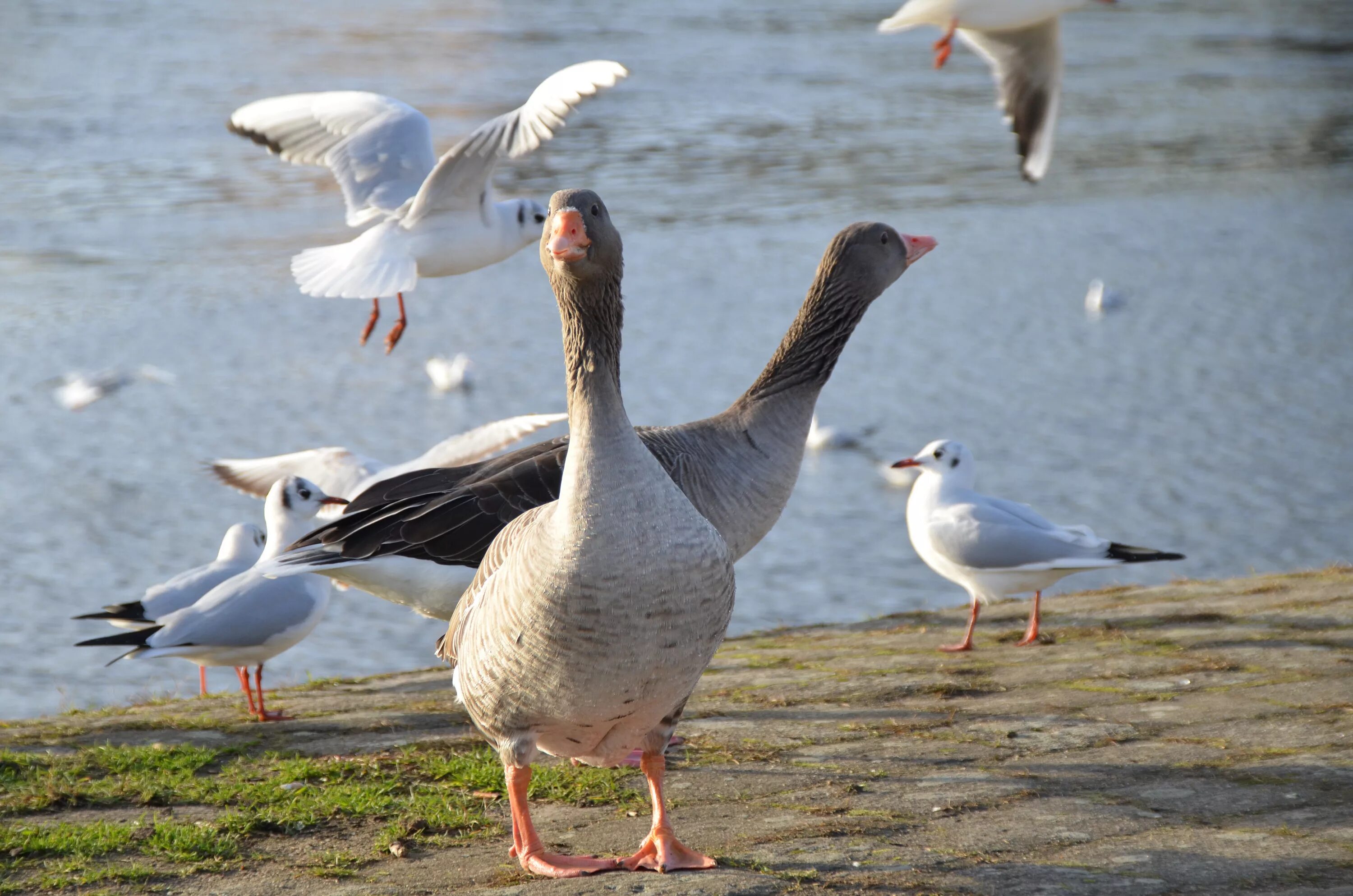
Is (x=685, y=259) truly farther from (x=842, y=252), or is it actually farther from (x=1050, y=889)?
(x=1050, y=889)

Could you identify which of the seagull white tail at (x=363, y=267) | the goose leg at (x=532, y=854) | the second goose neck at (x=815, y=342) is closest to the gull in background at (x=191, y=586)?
the seagull white tail at (x=363, y=267)

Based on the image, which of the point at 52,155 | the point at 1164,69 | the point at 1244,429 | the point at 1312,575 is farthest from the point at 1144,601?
the point at 1164,69

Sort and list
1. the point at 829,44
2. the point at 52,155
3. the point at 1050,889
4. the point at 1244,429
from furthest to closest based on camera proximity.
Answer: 1. the point at 829,44
2. the point at 52,155
3. the point at 1244,429
4. the point at 1050,889

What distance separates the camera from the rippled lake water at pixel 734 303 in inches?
449

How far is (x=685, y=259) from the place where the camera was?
19.7 meters

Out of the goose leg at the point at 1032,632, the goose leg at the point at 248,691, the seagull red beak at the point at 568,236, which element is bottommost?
the goose leg at the point at 1032,632

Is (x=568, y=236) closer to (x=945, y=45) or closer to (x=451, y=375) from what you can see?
(x=945, y=45)

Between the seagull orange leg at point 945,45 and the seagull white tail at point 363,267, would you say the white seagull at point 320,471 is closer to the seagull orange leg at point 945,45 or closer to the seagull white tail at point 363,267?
the seagull white tail at point 363,267

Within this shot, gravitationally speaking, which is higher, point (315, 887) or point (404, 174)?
point (404, 174)

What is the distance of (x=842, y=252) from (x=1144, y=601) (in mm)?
2683

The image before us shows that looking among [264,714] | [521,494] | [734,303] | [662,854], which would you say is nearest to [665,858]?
[662,854]

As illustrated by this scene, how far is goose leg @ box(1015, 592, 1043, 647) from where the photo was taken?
681 centimetres

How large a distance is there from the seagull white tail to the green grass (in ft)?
7.22

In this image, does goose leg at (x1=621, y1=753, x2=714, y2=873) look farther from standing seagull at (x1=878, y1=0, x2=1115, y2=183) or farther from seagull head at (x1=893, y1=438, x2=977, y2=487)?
standing seagull at (x1=878, y1=0, x2=1115, y2=183)
